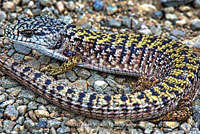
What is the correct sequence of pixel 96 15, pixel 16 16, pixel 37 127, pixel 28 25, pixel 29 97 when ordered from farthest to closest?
1. pixel 96 15
2. pixel 16 16
3. pixel 28 25
4. pixel 29 97
5. pixel 37 127

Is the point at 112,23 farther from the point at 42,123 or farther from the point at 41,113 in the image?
the point at 42,123

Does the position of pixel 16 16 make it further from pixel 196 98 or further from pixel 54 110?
pixel 196 98

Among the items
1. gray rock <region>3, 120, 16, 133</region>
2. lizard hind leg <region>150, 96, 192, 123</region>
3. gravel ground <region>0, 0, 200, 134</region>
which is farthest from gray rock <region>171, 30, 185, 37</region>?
gray rock <region>3, 120, 16, 133</region>

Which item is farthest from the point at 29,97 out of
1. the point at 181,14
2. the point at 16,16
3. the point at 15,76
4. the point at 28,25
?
the point at 181,14

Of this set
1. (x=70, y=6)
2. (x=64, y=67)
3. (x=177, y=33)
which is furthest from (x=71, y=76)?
(x=177, y=33)

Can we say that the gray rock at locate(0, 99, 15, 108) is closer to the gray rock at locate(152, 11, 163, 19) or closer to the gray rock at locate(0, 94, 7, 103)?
the gray rock at locate(0, 94, 7, 103)

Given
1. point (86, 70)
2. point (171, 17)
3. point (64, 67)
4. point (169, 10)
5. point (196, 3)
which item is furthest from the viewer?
point (196, 3)

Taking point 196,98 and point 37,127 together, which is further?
point 196,98
